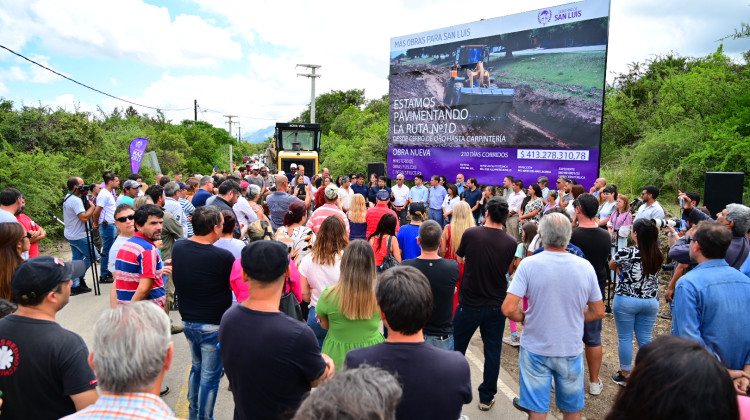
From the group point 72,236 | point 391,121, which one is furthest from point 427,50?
point 72,236

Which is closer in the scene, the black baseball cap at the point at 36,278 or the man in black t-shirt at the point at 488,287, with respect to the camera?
the black baseball cap at the point at 36,278

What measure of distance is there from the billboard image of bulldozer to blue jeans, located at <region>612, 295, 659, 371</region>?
857 centimetres

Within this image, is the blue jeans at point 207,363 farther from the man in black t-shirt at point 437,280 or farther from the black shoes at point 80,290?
the black shoes at point 80,290

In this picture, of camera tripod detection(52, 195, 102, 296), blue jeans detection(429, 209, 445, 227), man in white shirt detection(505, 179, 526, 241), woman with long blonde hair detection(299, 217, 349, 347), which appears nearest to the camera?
woman with long blonde hair detection(299, 217, 349, 347)

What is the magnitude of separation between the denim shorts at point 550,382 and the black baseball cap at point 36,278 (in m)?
3.00

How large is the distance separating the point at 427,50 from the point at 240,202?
10.3m

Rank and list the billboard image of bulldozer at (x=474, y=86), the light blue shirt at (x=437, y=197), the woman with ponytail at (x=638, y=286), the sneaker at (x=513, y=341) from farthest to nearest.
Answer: the billboard image of bulldozer at (x=474, y=86) < the light blue shirt at (x=437, y=197) < the sneaker at (x=513, y=341) < the woman with ponytail at (x=638, y=286)

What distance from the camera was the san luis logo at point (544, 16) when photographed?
35.7 ft

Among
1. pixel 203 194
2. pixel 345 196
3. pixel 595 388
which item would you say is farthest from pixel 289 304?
pixel 345 196

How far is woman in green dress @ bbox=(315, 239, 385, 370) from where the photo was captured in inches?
114

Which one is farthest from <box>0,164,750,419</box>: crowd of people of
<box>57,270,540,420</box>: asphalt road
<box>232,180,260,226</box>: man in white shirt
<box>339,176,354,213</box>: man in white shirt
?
<box>339,176,354,213</box>: man in white shirt

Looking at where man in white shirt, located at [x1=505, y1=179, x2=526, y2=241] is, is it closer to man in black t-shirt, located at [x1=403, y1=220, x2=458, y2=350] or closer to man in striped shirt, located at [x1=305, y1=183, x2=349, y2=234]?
man in striped shirt, located at [x1=305, y1=183, x2=349, y2=234]

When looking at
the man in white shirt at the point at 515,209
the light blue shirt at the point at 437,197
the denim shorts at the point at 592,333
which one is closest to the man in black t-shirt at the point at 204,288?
the denim shorts at the point at 592,333

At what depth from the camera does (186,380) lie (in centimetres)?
464
